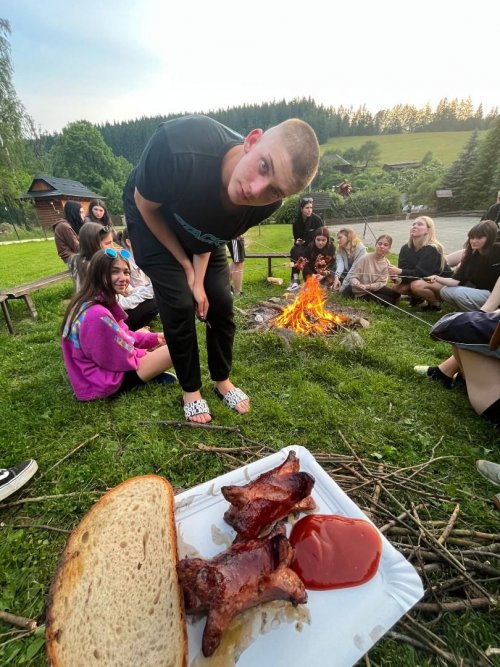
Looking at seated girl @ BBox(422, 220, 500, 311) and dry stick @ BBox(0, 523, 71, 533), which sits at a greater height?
seated girl @ BBox(422, 220, 500, 311)

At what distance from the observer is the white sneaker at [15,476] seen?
2.12 m

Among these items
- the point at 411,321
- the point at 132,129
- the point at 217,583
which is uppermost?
the point at 132,129

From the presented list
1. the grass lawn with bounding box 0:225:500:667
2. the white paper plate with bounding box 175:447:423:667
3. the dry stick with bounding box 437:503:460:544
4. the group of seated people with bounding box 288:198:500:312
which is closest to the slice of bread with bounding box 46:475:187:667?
the white paper plate with bounding box 175:447:423:667

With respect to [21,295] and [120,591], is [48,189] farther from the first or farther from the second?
[120,591]

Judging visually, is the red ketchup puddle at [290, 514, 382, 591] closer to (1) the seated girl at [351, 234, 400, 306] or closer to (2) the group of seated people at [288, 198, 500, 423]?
(2) the group of seated people at [288, 198, 500, 423]

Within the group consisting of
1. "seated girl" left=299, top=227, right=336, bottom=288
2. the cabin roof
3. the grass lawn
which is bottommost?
the grass lawn

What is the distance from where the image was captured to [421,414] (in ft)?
9.68

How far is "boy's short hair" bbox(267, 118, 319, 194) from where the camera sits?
162 cm

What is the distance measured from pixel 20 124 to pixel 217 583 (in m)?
37.4

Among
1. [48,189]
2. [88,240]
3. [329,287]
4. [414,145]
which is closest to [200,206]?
[88,240]

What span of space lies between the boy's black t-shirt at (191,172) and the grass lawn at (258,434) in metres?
1.73

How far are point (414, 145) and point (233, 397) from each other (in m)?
86.6

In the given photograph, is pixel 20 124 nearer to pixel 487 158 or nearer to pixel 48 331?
pixel 48 331

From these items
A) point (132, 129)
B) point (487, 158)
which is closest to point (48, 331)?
point (487, 158)
